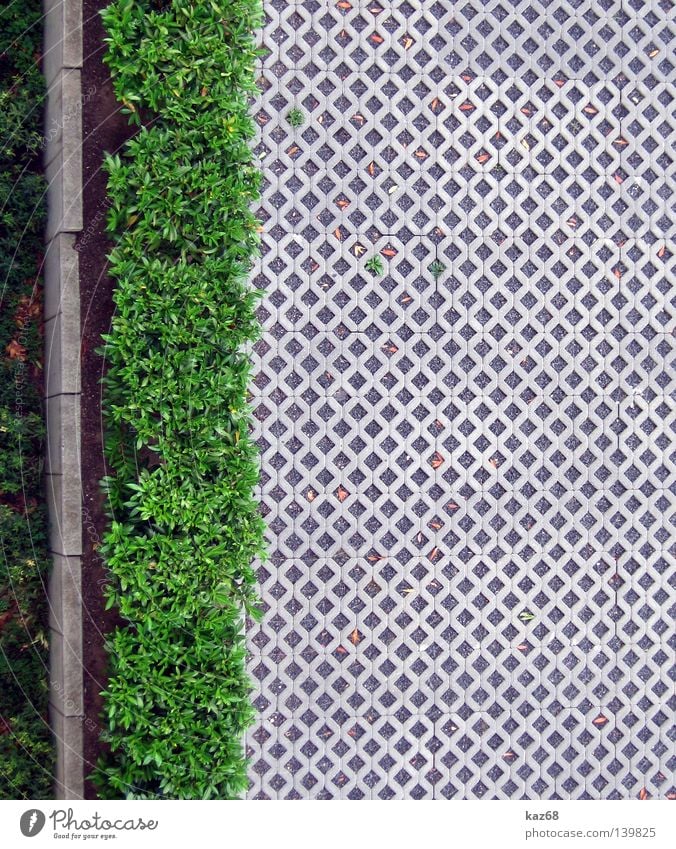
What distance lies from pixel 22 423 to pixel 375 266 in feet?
8.46

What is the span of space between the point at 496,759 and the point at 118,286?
399 cm

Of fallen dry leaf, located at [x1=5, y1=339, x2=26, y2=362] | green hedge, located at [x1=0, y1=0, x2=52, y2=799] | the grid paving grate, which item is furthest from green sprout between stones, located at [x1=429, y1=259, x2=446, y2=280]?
fallen dry leaf, located at [x1=5, y1=339, x2=26, y2=362]

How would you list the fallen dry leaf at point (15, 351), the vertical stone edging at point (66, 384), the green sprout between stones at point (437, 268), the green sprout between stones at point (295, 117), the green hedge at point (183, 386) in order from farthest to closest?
1. the fallen dry leaf at point (15, 351)
2. the green sprout between stones at point (437, 268)
3. the green sprout between stones at point (295, 117)
4. the vertical stone edging at point (66, 384)
5. the green hedge at point (183, 386)

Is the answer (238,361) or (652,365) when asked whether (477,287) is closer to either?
(652,365)

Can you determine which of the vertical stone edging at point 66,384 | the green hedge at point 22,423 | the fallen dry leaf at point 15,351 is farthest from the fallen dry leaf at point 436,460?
the fallen dry leaf at point 15,351

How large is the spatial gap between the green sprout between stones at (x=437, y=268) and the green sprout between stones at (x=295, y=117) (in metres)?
1.26

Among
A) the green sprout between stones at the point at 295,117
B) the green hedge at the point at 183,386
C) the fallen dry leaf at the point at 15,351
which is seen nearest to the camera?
the green hedge at the point at 183,386

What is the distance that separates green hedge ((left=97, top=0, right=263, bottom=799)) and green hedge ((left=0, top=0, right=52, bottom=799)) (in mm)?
844

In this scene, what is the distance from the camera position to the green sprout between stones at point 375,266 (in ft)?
14.6

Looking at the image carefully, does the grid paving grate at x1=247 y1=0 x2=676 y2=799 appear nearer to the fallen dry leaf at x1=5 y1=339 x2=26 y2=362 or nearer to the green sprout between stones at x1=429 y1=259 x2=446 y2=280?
the green sprout between stones at x1=429 y1=259 x2=446 y2=280

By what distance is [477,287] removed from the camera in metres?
4.54

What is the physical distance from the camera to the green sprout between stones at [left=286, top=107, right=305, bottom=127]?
4.40 meters

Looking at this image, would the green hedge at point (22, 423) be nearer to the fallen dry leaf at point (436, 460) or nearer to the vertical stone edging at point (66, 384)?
the vertical stone edging at point (66, 384)
